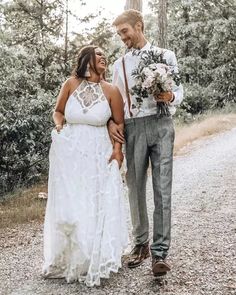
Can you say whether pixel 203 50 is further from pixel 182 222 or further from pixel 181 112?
pixel 182 222

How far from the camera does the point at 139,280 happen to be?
15.2ft

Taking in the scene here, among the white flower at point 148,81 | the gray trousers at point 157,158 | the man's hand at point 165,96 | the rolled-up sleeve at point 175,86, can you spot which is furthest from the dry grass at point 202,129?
the white flower at point 148,81

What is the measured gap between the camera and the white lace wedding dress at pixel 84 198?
4.55 meters

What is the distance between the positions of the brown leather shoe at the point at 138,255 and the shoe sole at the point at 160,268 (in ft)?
1.56

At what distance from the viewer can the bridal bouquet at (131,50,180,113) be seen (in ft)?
14.5

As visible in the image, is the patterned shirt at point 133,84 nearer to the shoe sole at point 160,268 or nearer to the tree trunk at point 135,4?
the shoe sole at point 160,268

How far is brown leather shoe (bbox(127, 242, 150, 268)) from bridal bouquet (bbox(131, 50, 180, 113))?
1457 millimetres

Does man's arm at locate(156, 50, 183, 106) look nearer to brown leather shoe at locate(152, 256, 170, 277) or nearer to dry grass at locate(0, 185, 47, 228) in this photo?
brown leather shoe at locate(152, 256, 170, 277)

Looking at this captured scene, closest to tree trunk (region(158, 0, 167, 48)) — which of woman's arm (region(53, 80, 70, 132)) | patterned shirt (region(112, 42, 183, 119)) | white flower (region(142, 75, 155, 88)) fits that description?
patterned shirt (region(112, 42, 183, 119))

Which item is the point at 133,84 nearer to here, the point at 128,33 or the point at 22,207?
the point at 128,33

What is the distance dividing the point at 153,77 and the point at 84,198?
1241 millimetres

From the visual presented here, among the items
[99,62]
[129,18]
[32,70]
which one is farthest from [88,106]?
[32,70]

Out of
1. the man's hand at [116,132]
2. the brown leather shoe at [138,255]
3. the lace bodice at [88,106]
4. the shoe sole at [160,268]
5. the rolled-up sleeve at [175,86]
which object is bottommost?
the brown leather shoe at [138,255]

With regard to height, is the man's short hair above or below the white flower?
above
